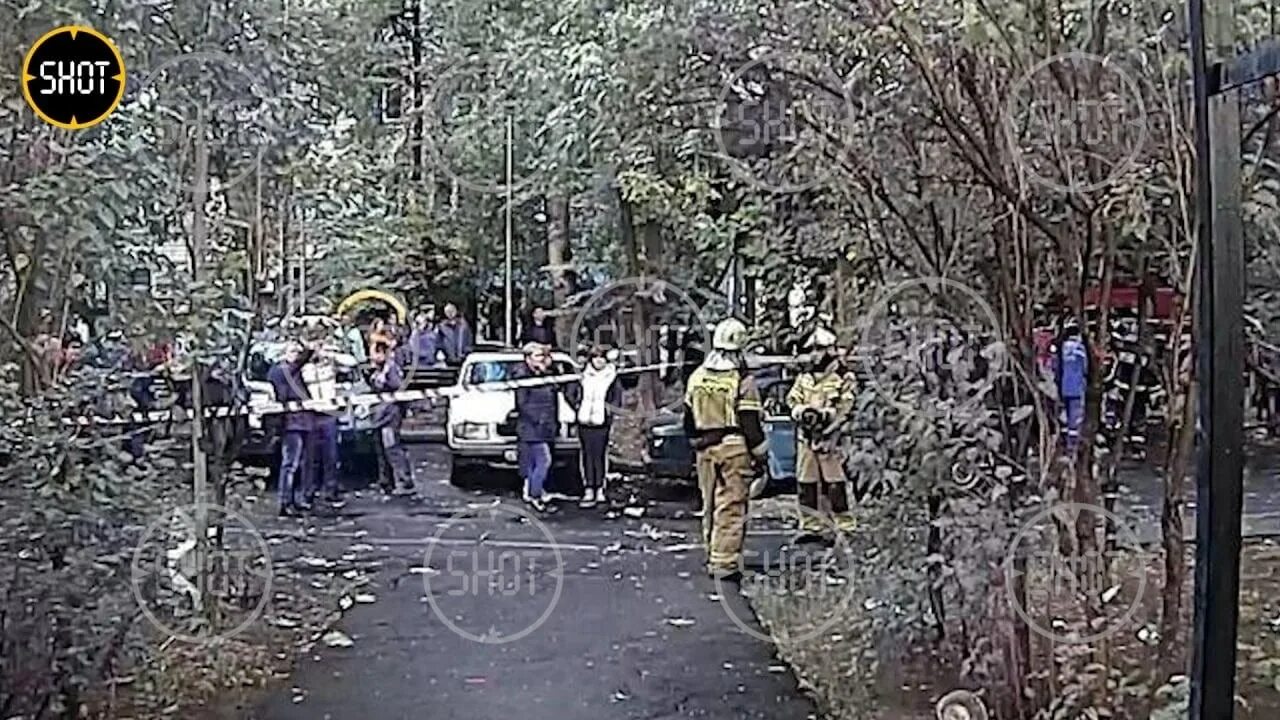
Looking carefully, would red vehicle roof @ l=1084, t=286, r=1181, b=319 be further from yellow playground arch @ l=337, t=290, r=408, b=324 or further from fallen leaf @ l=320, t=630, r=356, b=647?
yellow playground arch @ l=337, t=290, r=408, b=324

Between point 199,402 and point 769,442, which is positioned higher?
point 199,402

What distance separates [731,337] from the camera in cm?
841

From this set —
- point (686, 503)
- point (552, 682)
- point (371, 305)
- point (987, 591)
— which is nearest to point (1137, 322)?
point (987, 591)

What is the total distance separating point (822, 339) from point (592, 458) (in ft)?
15.3

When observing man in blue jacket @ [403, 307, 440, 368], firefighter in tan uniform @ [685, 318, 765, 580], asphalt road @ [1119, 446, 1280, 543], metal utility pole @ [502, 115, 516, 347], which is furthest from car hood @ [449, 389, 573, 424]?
asphalt road @ [1119, 446, 1280, 543]

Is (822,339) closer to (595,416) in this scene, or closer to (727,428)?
(727,428)

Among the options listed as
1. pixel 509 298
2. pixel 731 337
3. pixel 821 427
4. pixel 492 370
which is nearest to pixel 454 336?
pixel 509 298

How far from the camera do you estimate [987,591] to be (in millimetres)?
4738

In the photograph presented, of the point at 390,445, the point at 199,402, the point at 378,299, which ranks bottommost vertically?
the point at 390,445

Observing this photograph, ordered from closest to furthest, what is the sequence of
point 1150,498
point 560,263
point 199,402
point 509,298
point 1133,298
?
point 1150,498
point 1133,298
point 199,402
point 560,263
point 509,298

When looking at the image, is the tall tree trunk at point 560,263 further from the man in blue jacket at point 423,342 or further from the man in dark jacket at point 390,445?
the man in dark jacket at point 390,445

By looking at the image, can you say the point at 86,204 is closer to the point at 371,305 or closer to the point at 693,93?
the point at 693,93

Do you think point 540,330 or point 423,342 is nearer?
point 540,330

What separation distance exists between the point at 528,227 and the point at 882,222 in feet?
32.5
